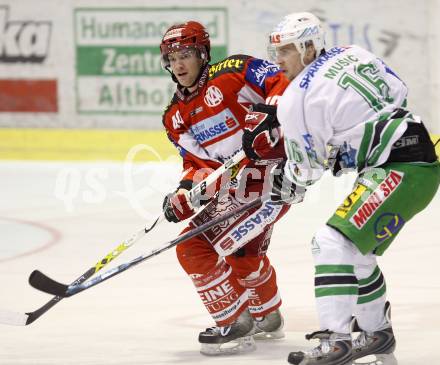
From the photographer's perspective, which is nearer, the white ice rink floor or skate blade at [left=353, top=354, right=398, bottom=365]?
skate blade at [left=353, top=354, right=398, bottom=365]

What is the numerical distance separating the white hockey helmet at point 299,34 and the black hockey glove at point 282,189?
49 cm

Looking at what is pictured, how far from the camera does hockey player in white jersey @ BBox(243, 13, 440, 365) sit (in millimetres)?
3629

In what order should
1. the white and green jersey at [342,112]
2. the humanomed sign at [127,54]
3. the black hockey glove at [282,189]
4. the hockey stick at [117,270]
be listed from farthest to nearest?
the humanomed sign at [127,54]
the hockey stick at [117,270]
the black hockey glove at [282,189]
the white and green jersey at [342,112]

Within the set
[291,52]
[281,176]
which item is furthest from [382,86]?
[281,176]

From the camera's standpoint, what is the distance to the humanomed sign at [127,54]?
980 cm

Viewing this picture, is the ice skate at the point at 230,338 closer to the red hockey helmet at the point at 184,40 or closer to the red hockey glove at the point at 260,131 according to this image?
the red hockey glove at the point at 260,131

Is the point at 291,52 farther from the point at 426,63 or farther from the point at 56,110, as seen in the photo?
the point at 56,110

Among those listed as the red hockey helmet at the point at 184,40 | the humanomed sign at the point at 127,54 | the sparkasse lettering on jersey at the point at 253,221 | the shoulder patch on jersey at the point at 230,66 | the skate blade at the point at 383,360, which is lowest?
the humanomed sign at the point at 127,54

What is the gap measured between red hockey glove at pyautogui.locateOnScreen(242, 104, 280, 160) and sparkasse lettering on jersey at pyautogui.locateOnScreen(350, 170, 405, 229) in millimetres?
594

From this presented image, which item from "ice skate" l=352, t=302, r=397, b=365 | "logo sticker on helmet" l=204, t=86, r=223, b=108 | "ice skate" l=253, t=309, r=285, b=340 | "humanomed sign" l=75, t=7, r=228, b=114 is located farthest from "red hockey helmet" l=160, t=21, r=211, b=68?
"humanomed sign" l=75, t=7, r=228, b=114

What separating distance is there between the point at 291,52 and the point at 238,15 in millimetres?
5998

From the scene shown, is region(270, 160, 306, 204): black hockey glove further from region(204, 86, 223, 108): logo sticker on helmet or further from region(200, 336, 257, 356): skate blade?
region(200, 336, 257, 356): skate blade

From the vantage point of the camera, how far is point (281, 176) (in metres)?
4.10

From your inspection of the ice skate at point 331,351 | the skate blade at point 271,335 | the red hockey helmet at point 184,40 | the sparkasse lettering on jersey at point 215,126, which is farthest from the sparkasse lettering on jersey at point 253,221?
the ice skate at point 331,351
